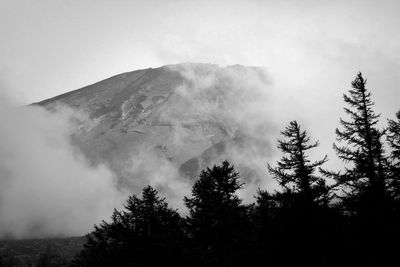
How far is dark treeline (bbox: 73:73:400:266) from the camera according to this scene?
13.7 m

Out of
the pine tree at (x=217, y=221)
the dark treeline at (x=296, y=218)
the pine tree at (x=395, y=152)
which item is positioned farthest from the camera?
the pine tree at (x=217, y=221)

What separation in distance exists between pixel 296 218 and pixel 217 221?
787 cm

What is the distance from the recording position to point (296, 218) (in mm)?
14320

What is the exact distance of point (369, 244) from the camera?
13.3 metres

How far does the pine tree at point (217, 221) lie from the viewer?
66.0ft

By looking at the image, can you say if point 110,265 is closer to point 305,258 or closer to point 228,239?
point 228,239

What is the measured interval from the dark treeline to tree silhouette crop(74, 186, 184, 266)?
52mm

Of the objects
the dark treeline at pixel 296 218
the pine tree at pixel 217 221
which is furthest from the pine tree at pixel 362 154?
the pine tree at pixel 217 221

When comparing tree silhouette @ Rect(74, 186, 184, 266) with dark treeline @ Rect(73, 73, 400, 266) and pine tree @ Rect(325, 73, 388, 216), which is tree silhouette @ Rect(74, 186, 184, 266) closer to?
dark treeline @ Rect(73, 73, 400, 266)

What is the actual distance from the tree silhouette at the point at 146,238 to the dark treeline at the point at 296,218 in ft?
0.17

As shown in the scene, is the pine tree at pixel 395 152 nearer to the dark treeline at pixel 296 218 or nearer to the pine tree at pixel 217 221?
the dark treeline at pixel 296 218

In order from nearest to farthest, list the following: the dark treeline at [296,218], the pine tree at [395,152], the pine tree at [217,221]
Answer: the dark treeline at [296,218]
the pine tree at [395,152]
the pine tree at [217,221]

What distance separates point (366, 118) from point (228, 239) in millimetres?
9348

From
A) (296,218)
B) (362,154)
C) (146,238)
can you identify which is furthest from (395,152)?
(146,238)
